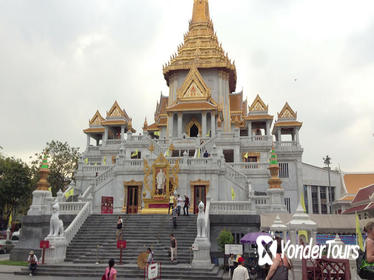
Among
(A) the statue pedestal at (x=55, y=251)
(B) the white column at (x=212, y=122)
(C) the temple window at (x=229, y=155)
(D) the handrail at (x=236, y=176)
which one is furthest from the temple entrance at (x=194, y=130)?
(A) the statue pedestal at (x=55, y=251)

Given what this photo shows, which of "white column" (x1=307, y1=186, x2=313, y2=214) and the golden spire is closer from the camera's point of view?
"white column" (x1=307, y1=186, x2=313, y2=214)

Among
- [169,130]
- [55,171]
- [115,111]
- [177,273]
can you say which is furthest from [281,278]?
[55,171]

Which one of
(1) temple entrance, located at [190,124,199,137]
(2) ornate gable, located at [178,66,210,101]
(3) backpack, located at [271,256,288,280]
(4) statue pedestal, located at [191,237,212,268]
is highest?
(2) ornate gable, located at [178,66,210,101]

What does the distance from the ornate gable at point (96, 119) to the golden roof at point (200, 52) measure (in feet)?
33.5

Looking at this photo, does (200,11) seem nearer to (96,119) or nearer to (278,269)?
(96,119)

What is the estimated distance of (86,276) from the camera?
1634 centimetres

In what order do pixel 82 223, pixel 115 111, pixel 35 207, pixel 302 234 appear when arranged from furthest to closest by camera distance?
pixel 115 111 → pixel 35 207 → pixel 82 223 → pixel 302 234

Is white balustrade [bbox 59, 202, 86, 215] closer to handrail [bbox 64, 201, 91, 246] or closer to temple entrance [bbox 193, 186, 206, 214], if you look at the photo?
handrail [bbox 64, 201, 91, 246]

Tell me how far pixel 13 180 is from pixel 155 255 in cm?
2803

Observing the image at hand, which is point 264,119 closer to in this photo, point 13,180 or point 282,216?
point 282,216

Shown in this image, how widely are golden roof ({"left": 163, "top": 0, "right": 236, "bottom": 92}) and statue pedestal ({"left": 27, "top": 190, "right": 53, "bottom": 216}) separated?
2505 centimetres

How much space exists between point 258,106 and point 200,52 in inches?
456

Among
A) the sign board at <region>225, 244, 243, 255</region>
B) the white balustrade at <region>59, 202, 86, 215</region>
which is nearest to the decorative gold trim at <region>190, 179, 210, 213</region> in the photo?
the white balustrade at <region>59, 202, 86, 215</region>

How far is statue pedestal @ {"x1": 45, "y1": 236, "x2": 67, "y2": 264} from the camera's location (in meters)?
18.1
